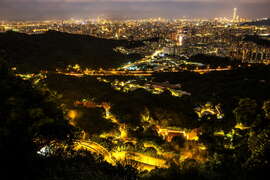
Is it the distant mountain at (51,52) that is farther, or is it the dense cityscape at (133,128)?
the distant mountain at (51,52)

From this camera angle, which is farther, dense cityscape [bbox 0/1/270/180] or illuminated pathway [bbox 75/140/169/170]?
illuminated pathway [bbox 75/140/169/170]

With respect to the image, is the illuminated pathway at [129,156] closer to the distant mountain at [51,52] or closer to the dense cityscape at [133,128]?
the dense cityscape at [133,128]

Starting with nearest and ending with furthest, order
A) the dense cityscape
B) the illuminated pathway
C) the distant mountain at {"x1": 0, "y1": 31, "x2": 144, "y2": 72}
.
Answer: the dense cityscape → the illuminated pathway → the distant mountain at {"x1": 0, "y1": 31, "x2": 144, "y2": 72}

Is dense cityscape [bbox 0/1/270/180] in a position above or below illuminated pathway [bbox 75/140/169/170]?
above

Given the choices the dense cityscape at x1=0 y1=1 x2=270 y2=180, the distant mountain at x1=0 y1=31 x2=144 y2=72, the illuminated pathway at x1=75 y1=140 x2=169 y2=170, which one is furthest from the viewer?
the distant mountain at x1=0 y1=31 x2=144 y2=72

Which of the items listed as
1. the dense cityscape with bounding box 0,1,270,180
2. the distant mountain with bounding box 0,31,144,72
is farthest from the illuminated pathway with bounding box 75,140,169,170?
the distant mountain with bounding box 0,31,144,72

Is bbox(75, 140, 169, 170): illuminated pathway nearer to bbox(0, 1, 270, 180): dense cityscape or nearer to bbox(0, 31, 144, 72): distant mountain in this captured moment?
bbox(0, 1, 270, 180): dense cityscape

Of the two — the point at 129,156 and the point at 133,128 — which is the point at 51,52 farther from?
the point at 129,156

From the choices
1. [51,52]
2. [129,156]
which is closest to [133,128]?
[129,156]

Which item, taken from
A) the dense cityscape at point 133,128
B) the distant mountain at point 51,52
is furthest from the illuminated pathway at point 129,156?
the distant mountain at point 51,52
